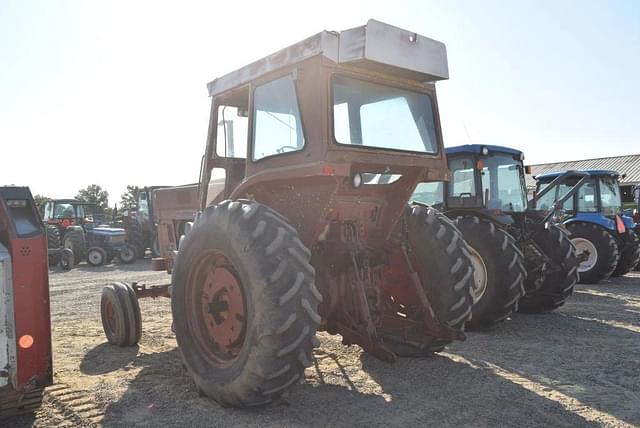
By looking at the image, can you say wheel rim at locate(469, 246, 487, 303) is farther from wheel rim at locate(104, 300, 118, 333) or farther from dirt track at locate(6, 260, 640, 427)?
wheel rim at locate(104, 300, 118, 333)

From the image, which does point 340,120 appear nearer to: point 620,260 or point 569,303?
point 569,303

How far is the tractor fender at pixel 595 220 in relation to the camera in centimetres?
1062

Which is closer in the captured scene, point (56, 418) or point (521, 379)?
point (56, 418)

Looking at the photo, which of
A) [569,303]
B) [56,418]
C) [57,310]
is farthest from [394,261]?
[57,310]

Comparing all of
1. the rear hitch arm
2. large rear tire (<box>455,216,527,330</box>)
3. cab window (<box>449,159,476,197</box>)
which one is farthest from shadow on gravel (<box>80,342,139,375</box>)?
cab window (<box>449,159,476,197</box>)

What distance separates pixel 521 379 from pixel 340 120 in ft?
8.09

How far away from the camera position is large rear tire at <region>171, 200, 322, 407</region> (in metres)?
3.28

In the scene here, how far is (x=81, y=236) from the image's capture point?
1680 centimetres

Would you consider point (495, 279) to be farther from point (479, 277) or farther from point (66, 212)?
point (66, 212)

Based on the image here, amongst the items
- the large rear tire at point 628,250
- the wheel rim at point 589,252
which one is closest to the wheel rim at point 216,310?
the wheel rim at point 589,252

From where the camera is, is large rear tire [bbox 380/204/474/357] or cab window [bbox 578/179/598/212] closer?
large rear tire [bbox 380/204/474/357]

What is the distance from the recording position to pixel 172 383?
13.7 ft

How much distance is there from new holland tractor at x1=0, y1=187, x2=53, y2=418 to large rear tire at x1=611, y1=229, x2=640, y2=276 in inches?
435

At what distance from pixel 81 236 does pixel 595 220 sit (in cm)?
1417
